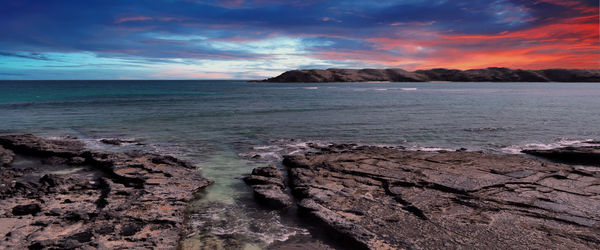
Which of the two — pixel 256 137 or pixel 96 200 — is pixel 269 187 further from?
pixel 256 137

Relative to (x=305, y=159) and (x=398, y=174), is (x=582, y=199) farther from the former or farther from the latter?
(x=305, y=159)

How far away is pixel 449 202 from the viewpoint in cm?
1026

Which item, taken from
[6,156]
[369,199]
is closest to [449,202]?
[369,199]

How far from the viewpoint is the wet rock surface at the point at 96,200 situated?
793 centimetres

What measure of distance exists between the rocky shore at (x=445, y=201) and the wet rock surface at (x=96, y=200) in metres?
3.30

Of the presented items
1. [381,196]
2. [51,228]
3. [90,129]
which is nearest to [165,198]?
[51,228]

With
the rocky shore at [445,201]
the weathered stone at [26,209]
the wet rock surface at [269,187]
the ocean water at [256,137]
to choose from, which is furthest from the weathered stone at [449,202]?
the weathered stone at [26,209]

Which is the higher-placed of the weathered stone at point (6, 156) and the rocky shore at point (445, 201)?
the weathered stone at point (6, 156)

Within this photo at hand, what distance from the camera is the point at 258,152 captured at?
62.7 ft

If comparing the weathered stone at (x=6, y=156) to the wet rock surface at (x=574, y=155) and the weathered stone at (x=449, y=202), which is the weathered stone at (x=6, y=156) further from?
the wet rock surface at (x=574, y=155)

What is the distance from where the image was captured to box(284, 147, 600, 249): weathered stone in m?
8.09

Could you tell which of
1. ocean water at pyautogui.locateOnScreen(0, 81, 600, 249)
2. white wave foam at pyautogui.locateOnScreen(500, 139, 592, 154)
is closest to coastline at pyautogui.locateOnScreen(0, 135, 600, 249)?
ocean water at pyautogui.locateOnScreen(0, 81, 600, 249)

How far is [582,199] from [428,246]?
21.6 feet

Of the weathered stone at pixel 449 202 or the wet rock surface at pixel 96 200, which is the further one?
the weathered stone at pixel 449 202
